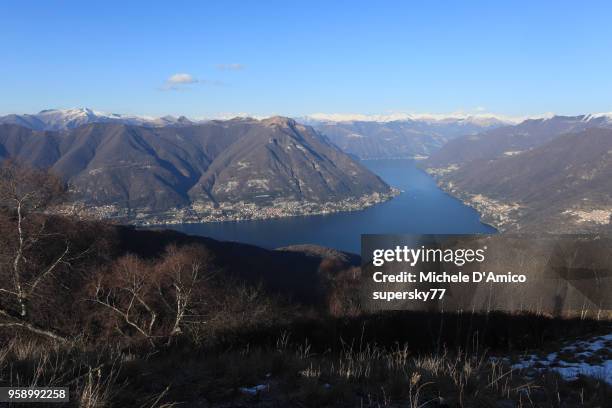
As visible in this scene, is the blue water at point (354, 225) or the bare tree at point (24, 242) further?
the blue water at point (354, 225)

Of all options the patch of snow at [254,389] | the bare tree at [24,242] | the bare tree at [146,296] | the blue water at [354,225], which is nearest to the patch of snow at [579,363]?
the patch of snow at [254,389]

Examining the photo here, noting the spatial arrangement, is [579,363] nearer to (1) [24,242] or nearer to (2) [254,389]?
(2) [254,389]

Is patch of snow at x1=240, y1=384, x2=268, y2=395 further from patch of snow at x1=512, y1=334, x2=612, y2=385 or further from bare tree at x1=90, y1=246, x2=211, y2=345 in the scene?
bare tree at x1=90, y1=246, x2=211, y2=345

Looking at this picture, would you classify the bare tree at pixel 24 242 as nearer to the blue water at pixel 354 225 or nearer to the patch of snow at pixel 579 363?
the patch of snow at pixel 579 363

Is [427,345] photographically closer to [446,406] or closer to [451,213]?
[446,406]

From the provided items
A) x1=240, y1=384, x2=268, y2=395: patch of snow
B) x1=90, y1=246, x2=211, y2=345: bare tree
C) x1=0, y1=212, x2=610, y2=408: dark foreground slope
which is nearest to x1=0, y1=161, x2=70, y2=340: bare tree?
x1=0, y1=212, x2=610, y2=408: dark foreground slope

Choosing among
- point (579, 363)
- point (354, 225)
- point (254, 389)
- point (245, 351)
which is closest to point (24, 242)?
point (245, 351)
